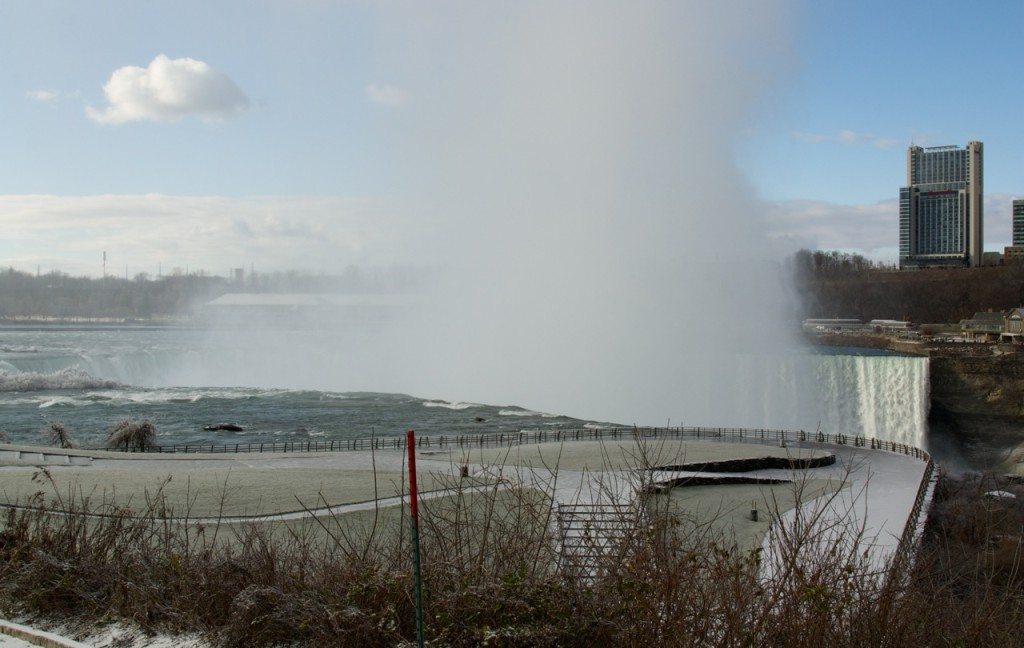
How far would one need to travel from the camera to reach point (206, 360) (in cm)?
7244

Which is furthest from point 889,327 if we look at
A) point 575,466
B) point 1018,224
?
point 1018,224

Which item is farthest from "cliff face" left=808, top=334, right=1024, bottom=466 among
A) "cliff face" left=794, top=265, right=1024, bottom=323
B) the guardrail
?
"cliff face" left=794, top=265, right=1024, bottom=323

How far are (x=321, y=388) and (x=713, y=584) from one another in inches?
2234

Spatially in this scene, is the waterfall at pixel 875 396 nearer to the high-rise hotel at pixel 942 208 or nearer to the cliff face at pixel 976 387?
the cliff face at pixel 976 387

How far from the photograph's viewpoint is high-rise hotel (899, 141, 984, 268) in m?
171

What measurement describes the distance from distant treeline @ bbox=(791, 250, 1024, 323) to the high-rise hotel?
2046 inches

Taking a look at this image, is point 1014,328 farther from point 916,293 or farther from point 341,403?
point 341,403

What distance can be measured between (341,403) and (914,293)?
3507 inches

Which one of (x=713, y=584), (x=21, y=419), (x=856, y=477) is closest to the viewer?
(x=713, y=584)

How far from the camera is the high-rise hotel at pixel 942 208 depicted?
6718 inches

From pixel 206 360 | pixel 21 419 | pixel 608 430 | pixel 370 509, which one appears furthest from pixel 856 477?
pixel 206 360

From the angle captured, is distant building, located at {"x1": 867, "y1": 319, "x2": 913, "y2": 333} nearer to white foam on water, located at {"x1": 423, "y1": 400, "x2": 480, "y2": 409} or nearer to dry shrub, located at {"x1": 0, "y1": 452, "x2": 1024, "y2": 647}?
white foam on water, located at {"x1": 423, "y1": 400, "x2": 480, "y2": 409}

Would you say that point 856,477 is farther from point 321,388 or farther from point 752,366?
point 321,388

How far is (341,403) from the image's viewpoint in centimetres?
4994
